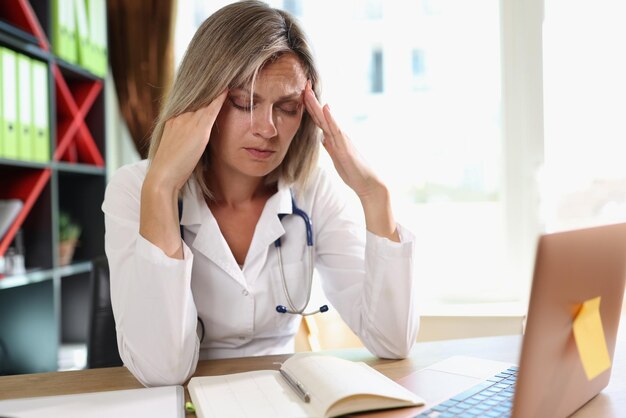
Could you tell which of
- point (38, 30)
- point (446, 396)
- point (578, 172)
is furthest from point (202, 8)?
point (446, 396)

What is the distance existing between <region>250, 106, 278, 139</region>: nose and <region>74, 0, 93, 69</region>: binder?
1393 millimetres

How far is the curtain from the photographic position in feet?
8.52

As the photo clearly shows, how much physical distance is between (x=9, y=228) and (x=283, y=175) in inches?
41.7

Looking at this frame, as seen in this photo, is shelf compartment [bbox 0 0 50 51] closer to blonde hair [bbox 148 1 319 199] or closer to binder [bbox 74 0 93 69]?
binder [bbox 74 0 93 69]

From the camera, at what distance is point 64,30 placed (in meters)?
2.21

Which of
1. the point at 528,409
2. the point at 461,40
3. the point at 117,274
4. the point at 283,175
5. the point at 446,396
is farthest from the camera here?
the point at 461,40

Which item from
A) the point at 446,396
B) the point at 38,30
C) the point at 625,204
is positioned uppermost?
the point at 38,30

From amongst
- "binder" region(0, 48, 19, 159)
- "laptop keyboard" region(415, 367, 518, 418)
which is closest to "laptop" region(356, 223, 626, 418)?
"laptop keyboard" region(415, 367, 518, 418)

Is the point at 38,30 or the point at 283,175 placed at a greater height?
the point at 38,30

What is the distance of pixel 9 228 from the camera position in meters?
1.95

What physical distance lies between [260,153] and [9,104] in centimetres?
106

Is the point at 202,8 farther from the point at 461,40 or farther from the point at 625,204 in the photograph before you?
the point at 625,204

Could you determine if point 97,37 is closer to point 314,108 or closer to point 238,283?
point 314,108

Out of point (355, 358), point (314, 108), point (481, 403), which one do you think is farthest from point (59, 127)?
point (481, 403)
